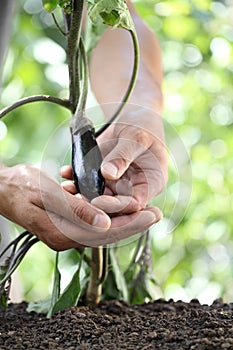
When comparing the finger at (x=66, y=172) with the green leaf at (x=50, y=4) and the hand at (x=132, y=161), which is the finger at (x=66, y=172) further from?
the green leaf at (x=50, y=4)

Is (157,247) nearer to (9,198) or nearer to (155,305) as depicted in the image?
(155,305)

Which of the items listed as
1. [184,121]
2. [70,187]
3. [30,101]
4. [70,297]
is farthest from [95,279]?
[184,121]

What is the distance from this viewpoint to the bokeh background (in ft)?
6.88

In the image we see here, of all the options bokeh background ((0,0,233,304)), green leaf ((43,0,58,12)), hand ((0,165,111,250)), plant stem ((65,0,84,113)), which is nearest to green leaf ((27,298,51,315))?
hand ((0,165,111,250))

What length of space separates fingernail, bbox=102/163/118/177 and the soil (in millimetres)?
177

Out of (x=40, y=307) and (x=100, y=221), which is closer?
(x=100, y=221)

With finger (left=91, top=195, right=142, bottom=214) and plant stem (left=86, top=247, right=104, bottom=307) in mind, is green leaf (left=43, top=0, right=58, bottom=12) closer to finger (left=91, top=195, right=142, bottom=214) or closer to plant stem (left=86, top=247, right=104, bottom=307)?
finger (left=91, top=195, right=142, bottom=214)

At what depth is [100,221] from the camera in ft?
2.70

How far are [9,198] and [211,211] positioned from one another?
142 centimetres

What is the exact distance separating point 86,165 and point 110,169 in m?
0.03

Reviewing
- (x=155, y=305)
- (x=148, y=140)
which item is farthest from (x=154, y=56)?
(x=155, y=305)

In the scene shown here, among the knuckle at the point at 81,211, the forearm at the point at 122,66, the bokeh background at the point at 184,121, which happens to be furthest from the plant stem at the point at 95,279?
the bokeh background at the point at 184,121

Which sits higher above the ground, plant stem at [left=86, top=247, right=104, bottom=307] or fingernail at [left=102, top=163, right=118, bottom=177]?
fingernail at [left=102, top=163, right=118, bottom=177]

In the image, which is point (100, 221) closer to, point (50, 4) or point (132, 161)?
point (132, 161)
